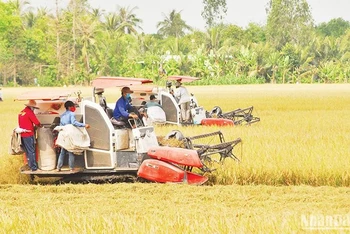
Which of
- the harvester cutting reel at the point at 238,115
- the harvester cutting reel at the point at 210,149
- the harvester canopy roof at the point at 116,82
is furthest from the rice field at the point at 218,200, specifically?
the harvester cutting reel at the point at 238,115

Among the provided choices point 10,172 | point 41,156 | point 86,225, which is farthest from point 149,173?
point 86,225

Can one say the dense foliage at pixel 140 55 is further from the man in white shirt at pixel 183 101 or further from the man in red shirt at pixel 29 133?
the man in red shirt at pixel 29 133

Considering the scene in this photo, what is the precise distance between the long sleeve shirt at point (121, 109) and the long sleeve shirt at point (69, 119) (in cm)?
88

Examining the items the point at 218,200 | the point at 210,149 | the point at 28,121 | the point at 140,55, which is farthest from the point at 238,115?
the point at 140,55

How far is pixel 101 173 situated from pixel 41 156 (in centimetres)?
107

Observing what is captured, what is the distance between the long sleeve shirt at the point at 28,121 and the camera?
11.5 metres

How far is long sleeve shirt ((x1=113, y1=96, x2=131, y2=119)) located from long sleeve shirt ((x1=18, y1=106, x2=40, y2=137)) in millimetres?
1386

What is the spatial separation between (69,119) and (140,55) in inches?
2378

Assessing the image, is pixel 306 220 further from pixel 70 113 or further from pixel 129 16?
Answer: pixel 129 16

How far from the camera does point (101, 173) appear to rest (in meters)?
11.6

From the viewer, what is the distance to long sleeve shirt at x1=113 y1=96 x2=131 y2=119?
12.0 m

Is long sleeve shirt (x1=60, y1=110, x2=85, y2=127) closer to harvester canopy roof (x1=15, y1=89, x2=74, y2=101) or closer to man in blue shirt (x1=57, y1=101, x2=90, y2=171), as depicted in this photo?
man in blue shirt (x1=57, y1=101, x2=90, y2=171)

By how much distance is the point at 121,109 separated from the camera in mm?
12047

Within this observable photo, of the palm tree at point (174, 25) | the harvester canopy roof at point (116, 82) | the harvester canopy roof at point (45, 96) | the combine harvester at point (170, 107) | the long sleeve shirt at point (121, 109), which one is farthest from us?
the palm tree at point (174, 25)
